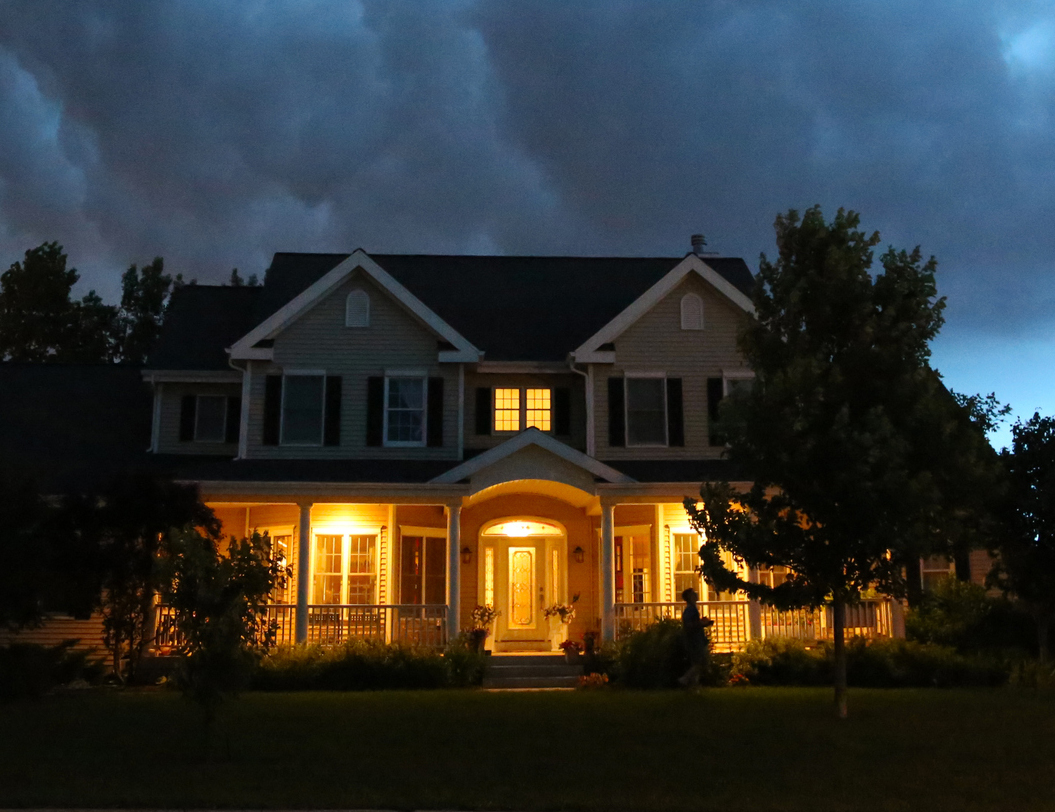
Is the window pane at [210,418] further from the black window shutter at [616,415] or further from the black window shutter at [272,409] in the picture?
the black window shutter at [616,415]

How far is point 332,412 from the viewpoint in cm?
2105

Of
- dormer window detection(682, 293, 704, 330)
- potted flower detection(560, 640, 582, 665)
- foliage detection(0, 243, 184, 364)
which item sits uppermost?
foliage detection(0, 243, 184, 364)

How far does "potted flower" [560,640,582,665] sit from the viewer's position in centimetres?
1891

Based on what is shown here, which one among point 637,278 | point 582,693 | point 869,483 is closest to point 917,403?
point 869,483

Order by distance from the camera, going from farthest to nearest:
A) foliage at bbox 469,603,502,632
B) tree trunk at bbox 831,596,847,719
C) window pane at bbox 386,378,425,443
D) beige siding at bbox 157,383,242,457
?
beige siding at bbox 157,383,242,457
window pane at bbox 386,378,425,443
foliage at bbox 469,603,502,632
tree trunk at bbox 831,596,847,719

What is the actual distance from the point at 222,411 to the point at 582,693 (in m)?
10.5

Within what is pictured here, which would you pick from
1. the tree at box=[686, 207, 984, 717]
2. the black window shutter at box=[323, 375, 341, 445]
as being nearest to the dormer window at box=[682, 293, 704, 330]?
the black window shutter at box=[323, 375, 341, 445]

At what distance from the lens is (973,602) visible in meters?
19.1

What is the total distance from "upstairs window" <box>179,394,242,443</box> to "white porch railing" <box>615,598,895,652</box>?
29.9 feet

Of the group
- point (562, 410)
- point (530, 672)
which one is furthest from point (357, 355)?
point (530, 672)

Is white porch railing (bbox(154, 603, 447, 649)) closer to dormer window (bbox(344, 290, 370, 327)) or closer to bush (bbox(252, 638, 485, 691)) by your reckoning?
bush (bbox(252, 638, 485, 691))

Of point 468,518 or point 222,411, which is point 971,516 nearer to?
point 468,518

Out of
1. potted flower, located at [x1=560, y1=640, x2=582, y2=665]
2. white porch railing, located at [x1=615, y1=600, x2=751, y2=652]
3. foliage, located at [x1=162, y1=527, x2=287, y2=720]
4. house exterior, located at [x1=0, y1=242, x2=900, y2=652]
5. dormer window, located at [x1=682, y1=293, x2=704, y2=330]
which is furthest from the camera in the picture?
dormer window, located at [x1=682, y1=293, x2=704, y2=330]

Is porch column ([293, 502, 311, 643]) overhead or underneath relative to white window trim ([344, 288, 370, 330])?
underneath
